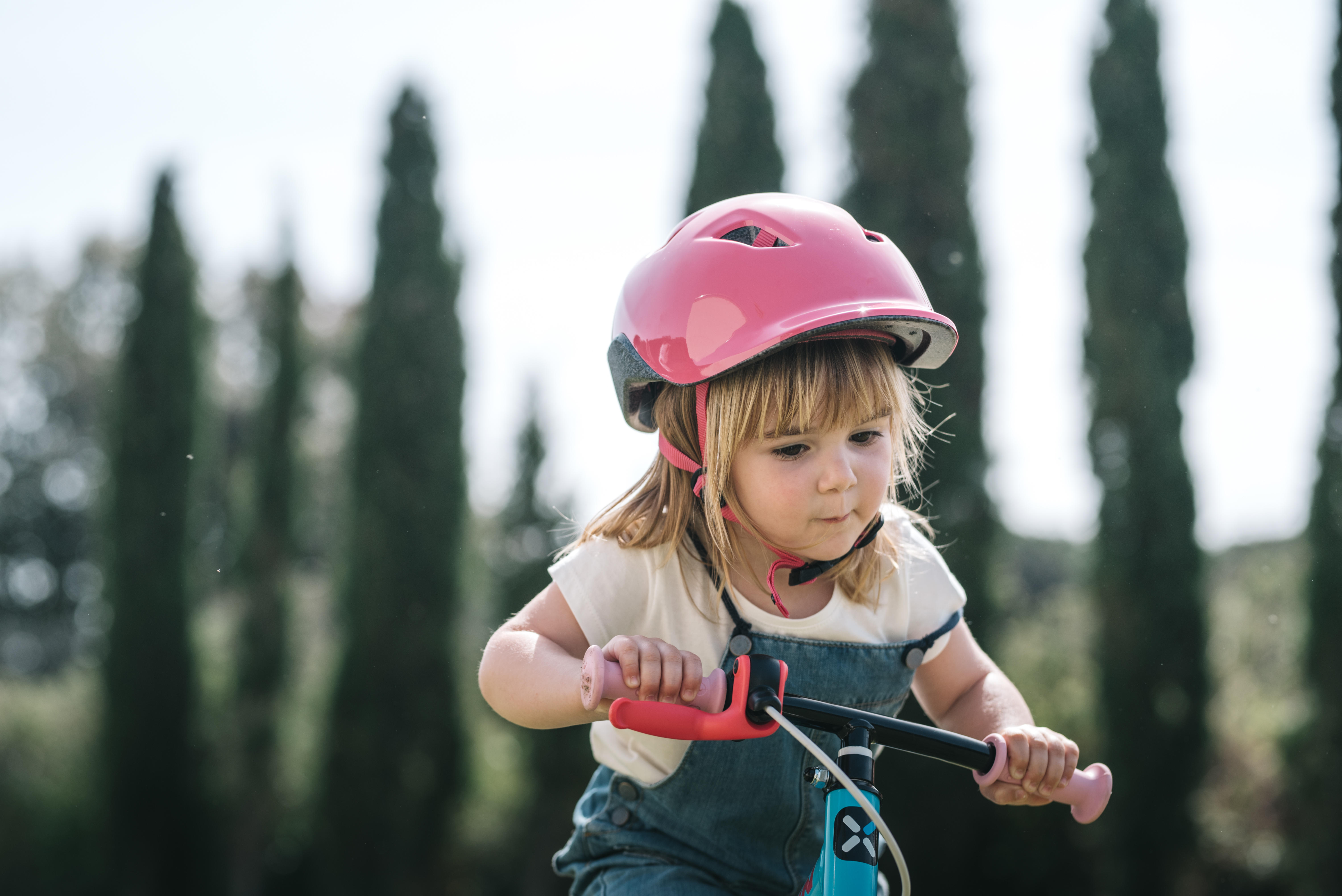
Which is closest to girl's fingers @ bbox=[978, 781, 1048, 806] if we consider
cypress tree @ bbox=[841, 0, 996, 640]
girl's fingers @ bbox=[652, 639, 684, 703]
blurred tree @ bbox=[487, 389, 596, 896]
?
girl's fingers @ bbox=[652, 639, 684, 703]

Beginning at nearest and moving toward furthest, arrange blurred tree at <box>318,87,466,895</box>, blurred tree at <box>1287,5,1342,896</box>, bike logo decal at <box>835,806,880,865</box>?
bike logo decal at <box>835,806,880,865</box>, blurred tree at <box>1287,5,1342,896</box>, blurred tree at <box>318,87,466,895</box>

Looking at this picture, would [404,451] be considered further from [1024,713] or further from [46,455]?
[46,455]

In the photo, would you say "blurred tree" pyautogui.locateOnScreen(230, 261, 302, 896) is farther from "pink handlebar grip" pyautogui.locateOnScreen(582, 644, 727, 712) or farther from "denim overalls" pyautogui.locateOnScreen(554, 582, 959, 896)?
"pink handlebar grip" pyautogui.locateOnScreen(582, 644, 727, 712)

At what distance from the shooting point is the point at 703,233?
1753mm

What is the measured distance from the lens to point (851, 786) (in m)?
1.26

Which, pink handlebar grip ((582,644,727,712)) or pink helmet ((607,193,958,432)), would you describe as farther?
pink helmet ((607,193,958,432))

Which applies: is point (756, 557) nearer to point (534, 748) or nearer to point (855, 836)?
point (855, 836)

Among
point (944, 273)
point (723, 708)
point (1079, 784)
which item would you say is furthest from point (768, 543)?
point (944, 273)

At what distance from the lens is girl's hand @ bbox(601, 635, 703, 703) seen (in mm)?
1244

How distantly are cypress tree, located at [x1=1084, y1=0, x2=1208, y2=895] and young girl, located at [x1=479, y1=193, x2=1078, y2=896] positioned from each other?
5.61 meters

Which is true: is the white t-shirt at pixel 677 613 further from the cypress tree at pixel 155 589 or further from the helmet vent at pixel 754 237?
the cypress tree at pixel 155 589

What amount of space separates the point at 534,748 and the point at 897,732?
7723mm

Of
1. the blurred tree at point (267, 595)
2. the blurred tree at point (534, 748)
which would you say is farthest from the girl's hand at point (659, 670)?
the blurred tree at point (267, 595)

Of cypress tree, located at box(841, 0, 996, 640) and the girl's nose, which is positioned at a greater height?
cypress tree, located at box(841, 0, 996, 640)
